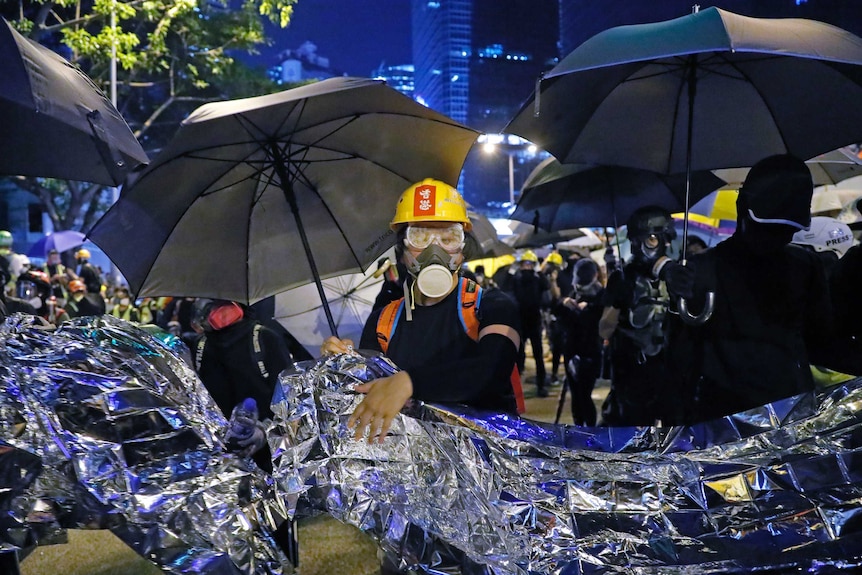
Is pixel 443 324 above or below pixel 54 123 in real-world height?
below

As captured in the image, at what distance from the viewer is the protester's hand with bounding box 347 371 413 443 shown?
2.18 m

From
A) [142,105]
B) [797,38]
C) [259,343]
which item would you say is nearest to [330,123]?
[259,343]

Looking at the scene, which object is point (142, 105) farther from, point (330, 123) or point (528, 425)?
point (528, 425)

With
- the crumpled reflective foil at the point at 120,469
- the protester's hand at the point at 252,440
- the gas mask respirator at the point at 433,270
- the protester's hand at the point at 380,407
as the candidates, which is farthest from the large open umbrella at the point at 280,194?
the protester's hand at the point at 380,407

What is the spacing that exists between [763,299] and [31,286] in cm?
729

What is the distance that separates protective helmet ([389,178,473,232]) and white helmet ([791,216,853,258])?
12.1ft

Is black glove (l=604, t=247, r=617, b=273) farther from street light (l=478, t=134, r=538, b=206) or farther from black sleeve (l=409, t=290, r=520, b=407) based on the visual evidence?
black sleeve (l=409, t=290, r=520, b=407)

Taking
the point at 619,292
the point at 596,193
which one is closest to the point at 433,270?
the point at 619,292

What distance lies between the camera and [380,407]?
218cm

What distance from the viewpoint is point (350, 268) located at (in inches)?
159

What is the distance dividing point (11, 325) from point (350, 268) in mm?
1937

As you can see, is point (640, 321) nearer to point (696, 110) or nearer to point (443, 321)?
point (696, 110)

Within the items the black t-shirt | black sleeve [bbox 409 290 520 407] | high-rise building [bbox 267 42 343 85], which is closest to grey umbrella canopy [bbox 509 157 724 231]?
the black t-shirt

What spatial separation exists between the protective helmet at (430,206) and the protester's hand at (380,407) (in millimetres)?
895
